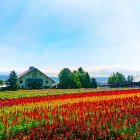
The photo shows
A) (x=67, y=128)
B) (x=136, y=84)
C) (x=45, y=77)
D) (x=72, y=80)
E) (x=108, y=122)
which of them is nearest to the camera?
(x=67, y=128)

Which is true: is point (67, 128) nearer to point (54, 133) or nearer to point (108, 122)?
point (54, 133)

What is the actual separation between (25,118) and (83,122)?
132 inches

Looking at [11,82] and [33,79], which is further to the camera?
[33,79]

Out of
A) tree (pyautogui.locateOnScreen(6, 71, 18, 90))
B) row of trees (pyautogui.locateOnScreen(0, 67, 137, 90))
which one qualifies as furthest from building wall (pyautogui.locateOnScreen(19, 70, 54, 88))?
tree (pyautogui.locateOnScreen(6, 71, 18, 90))

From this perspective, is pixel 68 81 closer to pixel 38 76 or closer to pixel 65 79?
pixel 65 79

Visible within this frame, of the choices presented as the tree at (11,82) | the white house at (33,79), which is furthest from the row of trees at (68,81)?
the white house at (33,79)

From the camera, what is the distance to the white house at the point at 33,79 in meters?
86.6

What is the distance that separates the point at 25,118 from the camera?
54.7 feet

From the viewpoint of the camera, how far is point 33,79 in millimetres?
87625

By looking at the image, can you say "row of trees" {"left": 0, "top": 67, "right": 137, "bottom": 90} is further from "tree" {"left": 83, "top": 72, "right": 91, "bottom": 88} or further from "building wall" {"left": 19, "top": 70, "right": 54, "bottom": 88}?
"building wall" {"left": 19, "top": 70, "right": 54, "bottom": 88}

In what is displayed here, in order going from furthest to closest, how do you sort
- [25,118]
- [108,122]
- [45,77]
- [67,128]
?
[45,77]
[25,118]
[108,122]
[67,128]

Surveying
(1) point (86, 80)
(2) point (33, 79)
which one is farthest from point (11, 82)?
(1) point (86, 80)

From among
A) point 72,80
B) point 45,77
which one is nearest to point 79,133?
point 72,80

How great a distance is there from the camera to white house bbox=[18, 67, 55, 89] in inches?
3408
